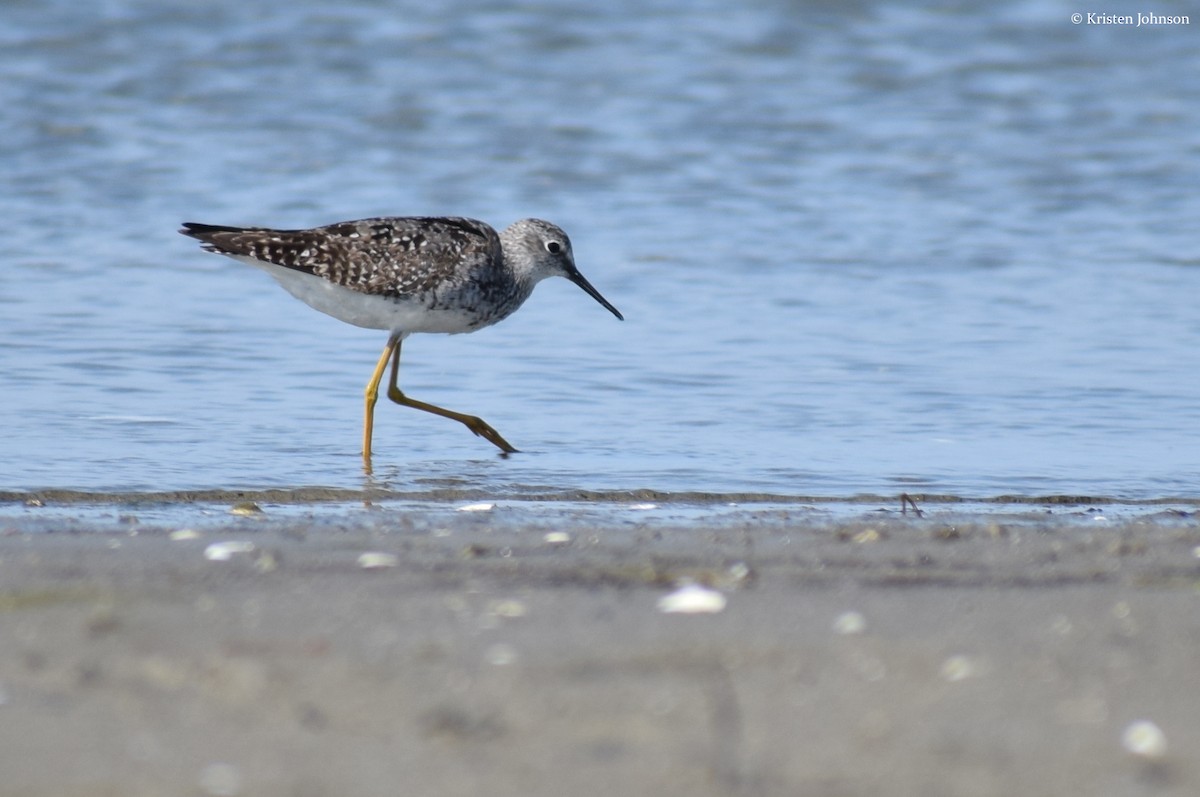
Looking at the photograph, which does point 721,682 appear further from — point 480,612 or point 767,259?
point 767,259

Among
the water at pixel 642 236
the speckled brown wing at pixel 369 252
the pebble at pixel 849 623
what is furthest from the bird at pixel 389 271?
the pebble at pixel 849 623

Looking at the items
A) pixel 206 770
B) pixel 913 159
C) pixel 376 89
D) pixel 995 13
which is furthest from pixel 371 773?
pixel 995 13

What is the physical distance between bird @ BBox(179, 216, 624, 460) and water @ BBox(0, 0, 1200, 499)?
0.45 m

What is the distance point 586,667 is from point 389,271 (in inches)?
170

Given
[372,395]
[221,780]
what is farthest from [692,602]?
[372,395]

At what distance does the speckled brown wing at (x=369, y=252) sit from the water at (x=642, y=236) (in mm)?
667

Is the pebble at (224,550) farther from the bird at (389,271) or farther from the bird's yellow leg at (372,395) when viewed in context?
the bird at (389,271)

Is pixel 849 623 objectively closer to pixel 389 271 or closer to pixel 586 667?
pixel 586 667

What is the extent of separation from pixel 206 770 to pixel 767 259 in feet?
27.2

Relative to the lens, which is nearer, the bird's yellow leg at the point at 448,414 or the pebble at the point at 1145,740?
the pebble at the point at 1145,740

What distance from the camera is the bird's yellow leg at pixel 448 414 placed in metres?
7.63

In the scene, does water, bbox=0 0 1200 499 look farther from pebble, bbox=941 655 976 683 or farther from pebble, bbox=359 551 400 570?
pebble, bbox=941 655 976 683

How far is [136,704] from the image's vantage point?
12.4 feet

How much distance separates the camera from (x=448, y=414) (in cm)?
805
